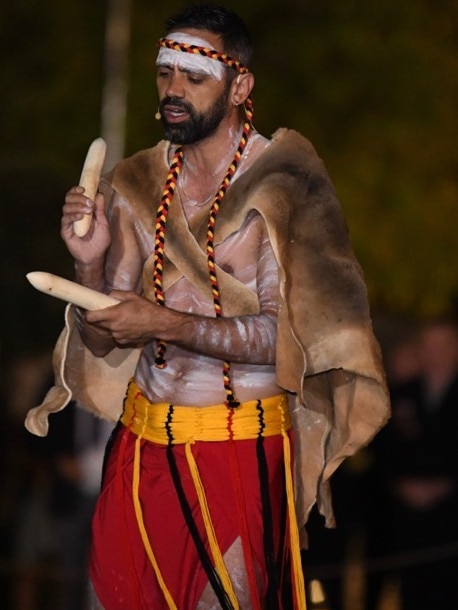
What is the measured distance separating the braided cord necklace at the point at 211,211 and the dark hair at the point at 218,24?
3 centimetres

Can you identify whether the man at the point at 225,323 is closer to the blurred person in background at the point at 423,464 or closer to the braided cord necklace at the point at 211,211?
the braided cord necklace at the point at 211,211

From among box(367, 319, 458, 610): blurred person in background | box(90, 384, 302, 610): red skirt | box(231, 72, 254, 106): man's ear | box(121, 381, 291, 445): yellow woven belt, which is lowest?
box(367, 319, 458, 610): blurred person in background

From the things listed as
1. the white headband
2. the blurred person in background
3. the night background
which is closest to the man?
the white headband

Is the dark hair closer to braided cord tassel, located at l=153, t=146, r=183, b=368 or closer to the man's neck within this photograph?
the man's neck

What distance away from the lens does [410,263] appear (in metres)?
9.62

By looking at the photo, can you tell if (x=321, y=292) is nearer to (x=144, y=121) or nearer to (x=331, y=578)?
(x=331, y=578)

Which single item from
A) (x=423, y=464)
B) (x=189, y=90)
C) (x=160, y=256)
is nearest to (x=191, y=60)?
(x=189, y=90)

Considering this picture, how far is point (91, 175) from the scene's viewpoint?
4555 millimetres

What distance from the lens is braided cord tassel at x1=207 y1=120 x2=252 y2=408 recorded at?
4594 mm

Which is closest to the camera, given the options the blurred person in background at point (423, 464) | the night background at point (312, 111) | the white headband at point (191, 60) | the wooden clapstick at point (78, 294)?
the wooden clapstick at point (78, 294)

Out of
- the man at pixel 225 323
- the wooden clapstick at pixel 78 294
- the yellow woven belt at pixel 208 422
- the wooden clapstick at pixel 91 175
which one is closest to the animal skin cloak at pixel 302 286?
the man at pixel 225 323

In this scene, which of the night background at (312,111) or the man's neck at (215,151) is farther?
the night background at (312,111)

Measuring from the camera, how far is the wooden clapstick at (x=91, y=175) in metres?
4.54

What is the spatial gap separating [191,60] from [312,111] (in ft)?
16.6
